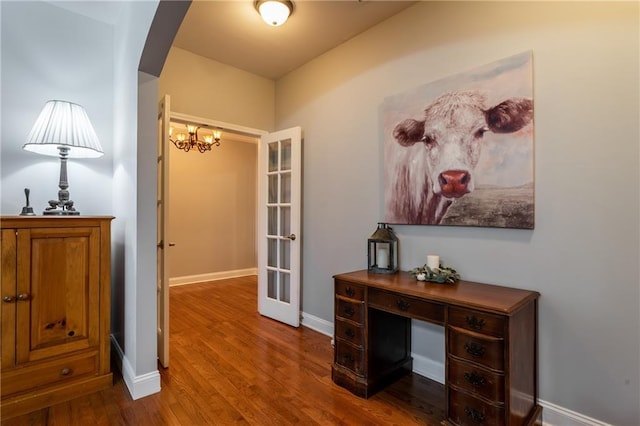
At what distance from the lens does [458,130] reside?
2113 millimetres

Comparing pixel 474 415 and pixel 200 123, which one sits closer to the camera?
pixel 474 415

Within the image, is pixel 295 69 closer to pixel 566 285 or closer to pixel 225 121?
pixel 225 121

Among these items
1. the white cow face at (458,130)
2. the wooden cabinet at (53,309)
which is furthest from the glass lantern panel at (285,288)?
the white cow face at (458,130)

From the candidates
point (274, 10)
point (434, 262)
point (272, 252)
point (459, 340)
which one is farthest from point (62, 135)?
point (459, 340)

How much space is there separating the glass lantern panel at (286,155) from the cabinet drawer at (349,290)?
1.64 metres

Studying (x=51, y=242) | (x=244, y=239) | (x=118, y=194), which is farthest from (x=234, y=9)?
(x=244, y=239)

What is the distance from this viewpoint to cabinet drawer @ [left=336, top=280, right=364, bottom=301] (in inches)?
83.4

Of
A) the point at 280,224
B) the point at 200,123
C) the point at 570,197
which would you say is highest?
the point at 200,123

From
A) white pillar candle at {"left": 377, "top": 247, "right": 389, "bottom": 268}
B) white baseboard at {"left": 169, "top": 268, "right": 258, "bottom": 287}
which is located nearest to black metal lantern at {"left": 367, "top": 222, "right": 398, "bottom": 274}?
white pillar candle at {"left": 377, "top": 247, "right": 389, "bottom": 268}

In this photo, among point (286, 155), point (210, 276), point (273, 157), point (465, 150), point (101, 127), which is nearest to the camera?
point (465, 150)

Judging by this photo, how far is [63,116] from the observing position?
2.09 meters

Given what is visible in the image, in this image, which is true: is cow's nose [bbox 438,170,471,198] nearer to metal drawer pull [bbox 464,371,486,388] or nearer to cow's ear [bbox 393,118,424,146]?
cow's ear [bbox 393,118,424,146]

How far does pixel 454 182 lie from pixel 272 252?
2207 millimetres

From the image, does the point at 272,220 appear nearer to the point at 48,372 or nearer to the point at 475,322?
the point at 48,372
